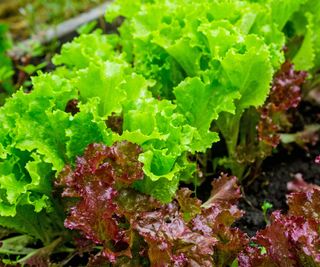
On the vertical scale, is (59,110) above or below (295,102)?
above

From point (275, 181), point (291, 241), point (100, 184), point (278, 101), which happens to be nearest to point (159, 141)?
point (100, 184)

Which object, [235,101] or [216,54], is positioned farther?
[235,101]

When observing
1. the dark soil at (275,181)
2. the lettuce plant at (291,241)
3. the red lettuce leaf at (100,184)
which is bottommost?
the dark soil at (275,181)

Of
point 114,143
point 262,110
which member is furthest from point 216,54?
point 114,143

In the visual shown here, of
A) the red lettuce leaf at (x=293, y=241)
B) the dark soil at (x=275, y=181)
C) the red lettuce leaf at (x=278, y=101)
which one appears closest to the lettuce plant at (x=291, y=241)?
the red lettuce leaf at (x=293, y=241)

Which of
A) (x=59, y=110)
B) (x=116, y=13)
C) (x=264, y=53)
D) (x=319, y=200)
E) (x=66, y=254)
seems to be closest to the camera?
(x=319, y=200)

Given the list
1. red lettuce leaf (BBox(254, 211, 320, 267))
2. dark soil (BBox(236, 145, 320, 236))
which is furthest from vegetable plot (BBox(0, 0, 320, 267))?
dark soil (BBox(236, 145, 320, 236))

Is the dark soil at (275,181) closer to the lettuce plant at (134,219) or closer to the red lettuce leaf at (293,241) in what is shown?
the lettuce plant at (134,219)

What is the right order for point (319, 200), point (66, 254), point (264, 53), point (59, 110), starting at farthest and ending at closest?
1. point (66, 254)
2. point (264, 53)
3. point (59, 110)
4. point (319, 200)

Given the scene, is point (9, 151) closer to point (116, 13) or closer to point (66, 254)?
point (66, 254)
